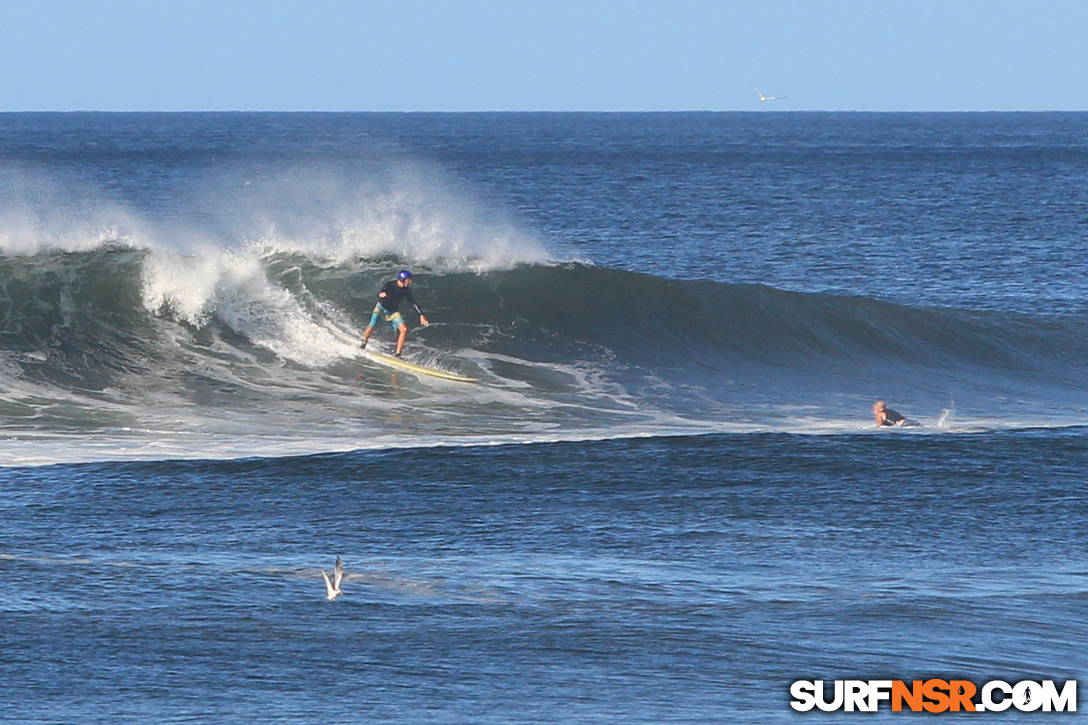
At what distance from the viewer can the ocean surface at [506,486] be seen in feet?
25.6

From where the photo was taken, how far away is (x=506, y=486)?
40.1ft

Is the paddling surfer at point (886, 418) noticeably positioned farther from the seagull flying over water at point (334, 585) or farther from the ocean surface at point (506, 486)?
the seagull flying over water at point (334, 585)

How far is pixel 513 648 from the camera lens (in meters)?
8.09

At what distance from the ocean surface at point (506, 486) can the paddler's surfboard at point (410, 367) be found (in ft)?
0.61

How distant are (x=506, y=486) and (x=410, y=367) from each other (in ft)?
20.6

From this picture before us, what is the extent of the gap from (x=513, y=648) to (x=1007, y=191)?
67677 mm

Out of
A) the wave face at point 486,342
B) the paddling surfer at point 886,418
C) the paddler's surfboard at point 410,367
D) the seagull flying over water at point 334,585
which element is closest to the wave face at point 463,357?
the wave face at point 486,342

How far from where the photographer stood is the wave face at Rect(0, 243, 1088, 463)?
15.5 meters

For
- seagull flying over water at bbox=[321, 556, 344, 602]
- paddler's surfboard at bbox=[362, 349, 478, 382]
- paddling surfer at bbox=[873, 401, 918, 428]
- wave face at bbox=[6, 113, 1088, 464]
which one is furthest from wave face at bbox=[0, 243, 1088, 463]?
seagull flying over water at bbox=[321, 556, 344, 602]

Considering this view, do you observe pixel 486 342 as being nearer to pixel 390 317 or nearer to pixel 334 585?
pixel 390 317

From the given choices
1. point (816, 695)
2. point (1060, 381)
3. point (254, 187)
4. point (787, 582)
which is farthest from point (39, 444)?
point (254, 187)

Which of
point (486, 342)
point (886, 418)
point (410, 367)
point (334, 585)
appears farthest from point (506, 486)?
point (486, 342)

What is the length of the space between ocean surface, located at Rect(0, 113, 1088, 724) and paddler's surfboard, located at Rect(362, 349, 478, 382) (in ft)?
0.61

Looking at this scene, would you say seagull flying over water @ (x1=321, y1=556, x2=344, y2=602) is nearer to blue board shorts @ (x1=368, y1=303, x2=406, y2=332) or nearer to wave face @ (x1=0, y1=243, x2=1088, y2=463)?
wave face @ (x1=0, y1=243, x2=1088, y2=463)
